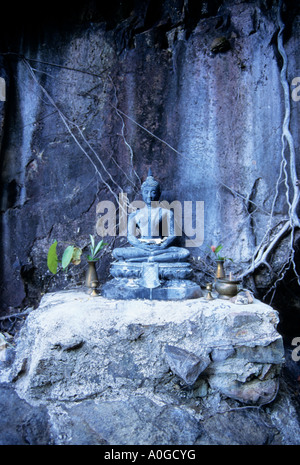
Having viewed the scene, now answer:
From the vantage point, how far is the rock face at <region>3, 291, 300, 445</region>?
2098 mm

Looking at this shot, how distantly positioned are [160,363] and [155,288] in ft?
2.12

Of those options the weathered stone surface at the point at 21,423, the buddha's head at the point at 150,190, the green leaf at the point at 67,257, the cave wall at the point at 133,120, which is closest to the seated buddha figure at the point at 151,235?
the buddha's head at the point at 150,190

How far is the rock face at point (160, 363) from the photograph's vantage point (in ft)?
6.88

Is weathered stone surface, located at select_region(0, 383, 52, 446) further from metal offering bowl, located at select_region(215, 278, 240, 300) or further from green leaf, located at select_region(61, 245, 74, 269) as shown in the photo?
metal offering bowl, located at select_region(215, 278, 240, 300)

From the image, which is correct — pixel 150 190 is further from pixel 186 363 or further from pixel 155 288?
pixel 186 363

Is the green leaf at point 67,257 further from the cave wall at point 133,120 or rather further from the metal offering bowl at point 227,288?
the metal offering bowl at point 227,288

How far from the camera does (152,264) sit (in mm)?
2752

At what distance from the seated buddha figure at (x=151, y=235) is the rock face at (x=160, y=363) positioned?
0.73m

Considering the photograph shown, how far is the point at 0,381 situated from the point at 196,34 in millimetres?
4620

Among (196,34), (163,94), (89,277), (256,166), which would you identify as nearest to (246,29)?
(196,34)

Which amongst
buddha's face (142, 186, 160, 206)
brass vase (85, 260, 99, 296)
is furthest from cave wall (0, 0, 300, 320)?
brass vase (85, 260, 99, 296)

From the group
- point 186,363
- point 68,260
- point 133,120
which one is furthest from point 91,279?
point 133,120

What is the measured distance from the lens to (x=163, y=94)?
3.94 metres
